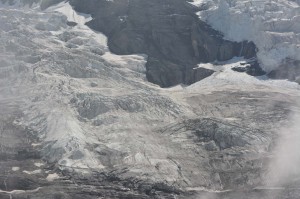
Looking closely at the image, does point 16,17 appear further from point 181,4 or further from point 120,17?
point 181,4

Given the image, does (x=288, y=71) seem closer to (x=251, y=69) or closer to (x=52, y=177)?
(x=251, y=69)

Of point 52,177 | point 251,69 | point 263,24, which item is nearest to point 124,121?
point 52,177

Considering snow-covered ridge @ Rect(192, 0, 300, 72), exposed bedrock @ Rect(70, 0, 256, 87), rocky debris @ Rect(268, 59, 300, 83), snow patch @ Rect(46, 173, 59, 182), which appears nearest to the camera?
snow patch @ Rect(46, 173, 59, 182)

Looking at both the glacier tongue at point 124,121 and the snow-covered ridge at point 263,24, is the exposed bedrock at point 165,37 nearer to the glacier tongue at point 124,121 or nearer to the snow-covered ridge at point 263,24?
the snow-covered ridge at point 263,24

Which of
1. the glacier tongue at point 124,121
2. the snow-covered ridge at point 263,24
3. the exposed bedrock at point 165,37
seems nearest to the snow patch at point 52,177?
the glacier tongue at point 124,121

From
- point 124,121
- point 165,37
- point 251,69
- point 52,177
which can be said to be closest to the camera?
point 52,177

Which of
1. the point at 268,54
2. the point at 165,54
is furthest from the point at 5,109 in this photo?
the point at 268,54

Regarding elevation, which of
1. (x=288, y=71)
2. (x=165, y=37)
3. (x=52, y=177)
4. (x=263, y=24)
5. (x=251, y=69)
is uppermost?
(x=263, y=24)

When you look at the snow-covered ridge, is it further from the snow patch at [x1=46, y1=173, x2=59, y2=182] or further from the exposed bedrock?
the snow patch at [x1=46, y1=173, x2=59, y2=182]

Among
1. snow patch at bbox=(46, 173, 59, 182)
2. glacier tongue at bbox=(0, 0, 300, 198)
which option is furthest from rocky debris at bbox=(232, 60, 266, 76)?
snow patch at bbox=(46, 173, 59, 182)
